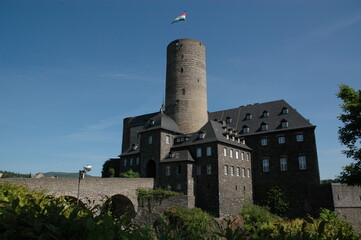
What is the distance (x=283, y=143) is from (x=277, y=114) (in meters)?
4.51

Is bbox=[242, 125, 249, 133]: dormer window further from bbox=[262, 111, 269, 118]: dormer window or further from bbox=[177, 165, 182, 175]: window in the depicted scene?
bbox=[177, 165, 182, 175]: window

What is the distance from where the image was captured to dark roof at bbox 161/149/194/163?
107ft

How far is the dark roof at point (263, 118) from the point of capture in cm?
3692

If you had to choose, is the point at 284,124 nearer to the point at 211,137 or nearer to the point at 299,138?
the point at 299,138

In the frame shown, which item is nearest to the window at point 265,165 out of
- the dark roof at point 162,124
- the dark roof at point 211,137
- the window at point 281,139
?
the window at point 281,139

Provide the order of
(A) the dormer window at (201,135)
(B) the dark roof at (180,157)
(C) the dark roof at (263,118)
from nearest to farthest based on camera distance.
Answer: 1. (B) the dark roof at (180,157)
2. (A) the dormer window at (201,135)
3. (C) the dark roof at (263,118)

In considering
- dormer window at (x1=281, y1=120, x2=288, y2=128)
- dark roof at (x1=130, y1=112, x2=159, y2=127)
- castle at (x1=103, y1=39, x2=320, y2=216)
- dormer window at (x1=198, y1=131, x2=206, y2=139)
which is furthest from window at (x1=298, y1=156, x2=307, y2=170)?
dark roof at (x1=130, y1=112, x2=159, y2=127)

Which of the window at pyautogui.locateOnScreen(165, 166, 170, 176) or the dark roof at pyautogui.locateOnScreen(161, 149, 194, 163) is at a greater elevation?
the dark roof at pyautogui.locateOnScreen(161, 149, 194, 163)

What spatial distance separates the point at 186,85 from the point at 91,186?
20.1 m

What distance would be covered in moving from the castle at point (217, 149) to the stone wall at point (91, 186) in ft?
13.0

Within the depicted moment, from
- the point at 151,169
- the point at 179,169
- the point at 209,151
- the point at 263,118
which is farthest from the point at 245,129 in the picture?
the point at 151,169

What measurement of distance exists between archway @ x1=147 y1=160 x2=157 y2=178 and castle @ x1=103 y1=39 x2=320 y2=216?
24 millimetres

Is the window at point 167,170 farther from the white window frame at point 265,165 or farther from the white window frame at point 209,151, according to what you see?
the white window frame at point 265,165

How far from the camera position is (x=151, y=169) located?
3656 cm
